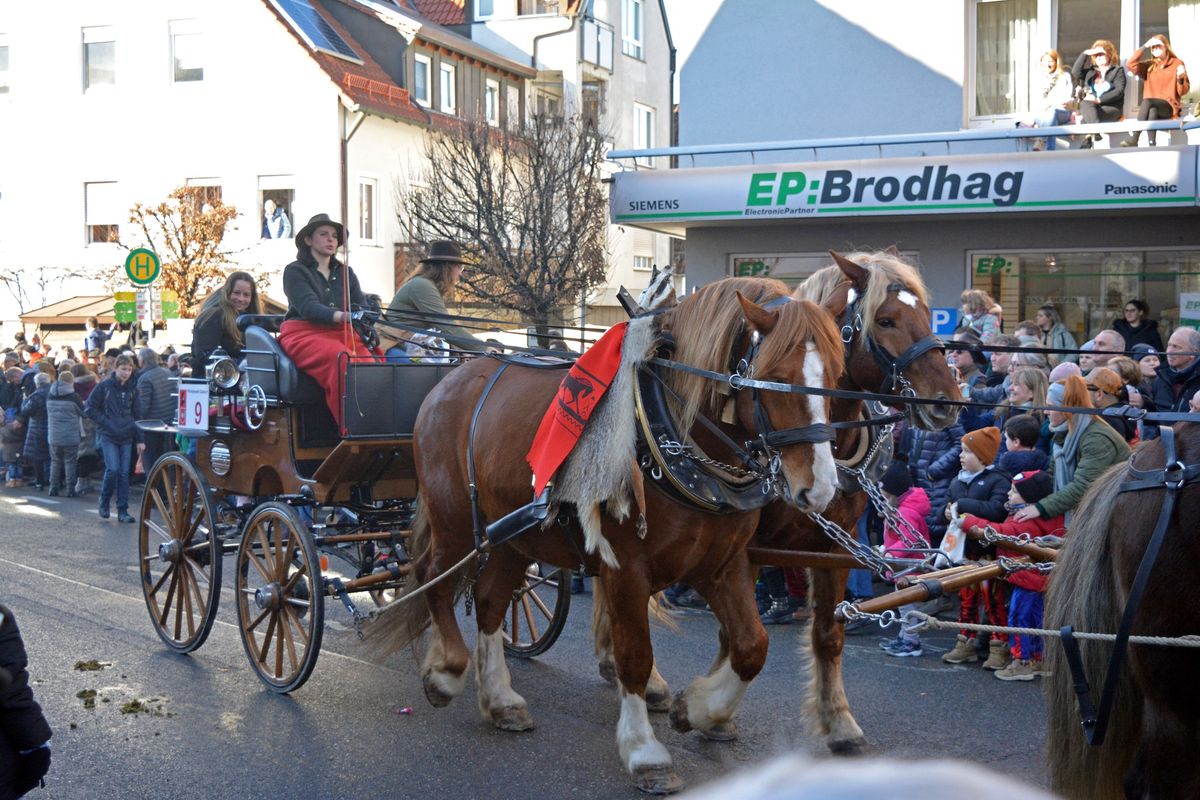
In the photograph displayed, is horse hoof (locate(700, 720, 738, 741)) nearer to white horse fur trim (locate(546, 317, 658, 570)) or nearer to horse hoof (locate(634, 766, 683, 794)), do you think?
horse hoof (locate(634, 766, 683, 794))

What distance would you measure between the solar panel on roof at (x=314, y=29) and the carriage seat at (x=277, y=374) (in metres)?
21.1

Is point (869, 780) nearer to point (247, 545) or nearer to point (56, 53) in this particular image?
point (247, 545)

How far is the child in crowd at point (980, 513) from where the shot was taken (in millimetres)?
6961

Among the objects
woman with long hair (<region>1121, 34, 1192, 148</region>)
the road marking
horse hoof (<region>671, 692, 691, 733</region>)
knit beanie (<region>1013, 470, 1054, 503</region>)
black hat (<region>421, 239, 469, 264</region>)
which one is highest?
woman with long hair (<region>1121, 34, 1192, 148</region>)

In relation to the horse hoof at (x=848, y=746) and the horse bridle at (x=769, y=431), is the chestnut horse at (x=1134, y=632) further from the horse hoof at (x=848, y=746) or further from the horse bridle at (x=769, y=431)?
the horse hoof at (x=848, y=746)

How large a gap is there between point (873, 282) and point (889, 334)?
0.93ft

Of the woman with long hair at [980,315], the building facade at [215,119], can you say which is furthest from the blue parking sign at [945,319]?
the building facade at [215,119]

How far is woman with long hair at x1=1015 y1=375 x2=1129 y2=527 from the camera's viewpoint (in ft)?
21.6

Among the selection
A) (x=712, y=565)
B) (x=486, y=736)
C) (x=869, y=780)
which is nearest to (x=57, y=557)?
(x=486, y=736)

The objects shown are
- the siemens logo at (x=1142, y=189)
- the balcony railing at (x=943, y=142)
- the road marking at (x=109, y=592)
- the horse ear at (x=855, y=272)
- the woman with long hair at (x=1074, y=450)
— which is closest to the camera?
the horse ear at (x=855, y=272)

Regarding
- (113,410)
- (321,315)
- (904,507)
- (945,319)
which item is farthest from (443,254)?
(113,410)

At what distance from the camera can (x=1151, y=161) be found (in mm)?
11359

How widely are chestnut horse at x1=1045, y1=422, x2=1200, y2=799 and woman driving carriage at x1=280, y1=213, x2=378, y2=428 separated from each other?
3.99 m

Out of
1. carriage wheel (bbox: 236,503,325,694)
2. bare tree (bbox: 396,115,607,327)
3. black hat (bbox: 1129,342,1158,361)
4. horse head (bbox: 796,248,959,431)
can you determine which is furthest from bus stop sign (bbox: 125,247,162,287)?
black hat (bbox: 1129,342,1158,361)
